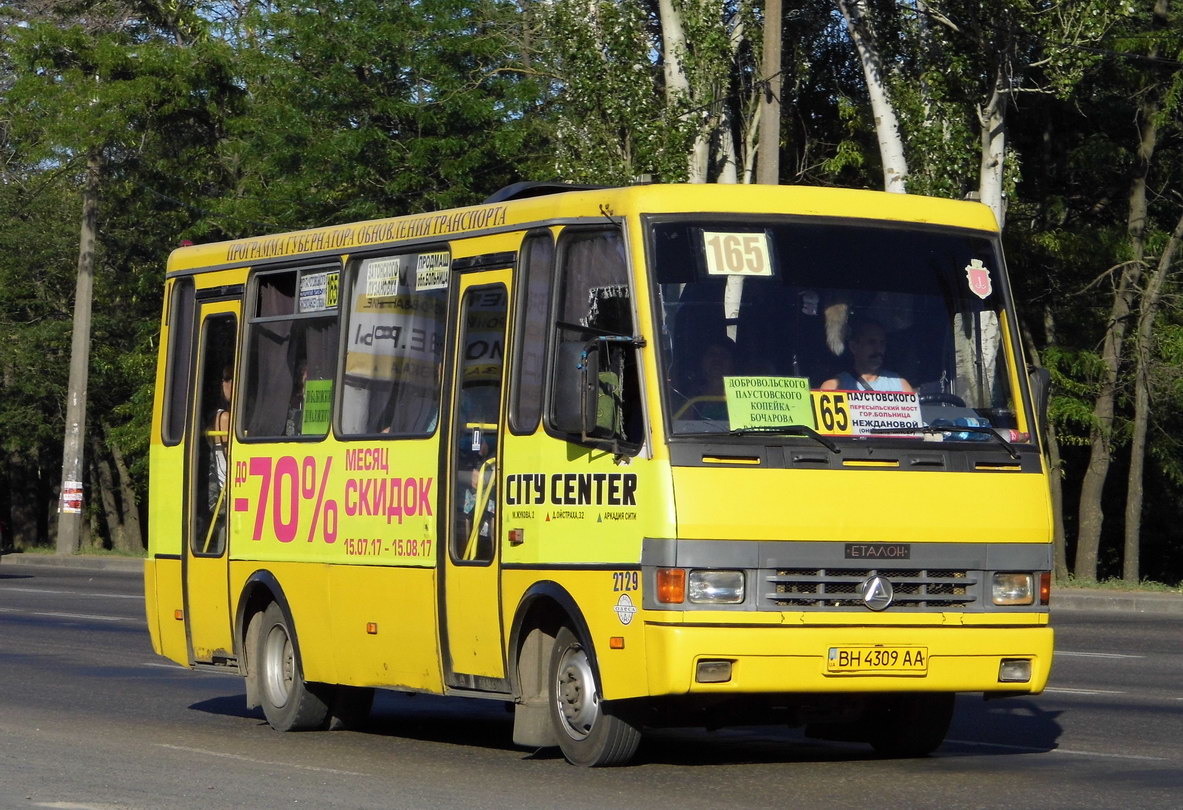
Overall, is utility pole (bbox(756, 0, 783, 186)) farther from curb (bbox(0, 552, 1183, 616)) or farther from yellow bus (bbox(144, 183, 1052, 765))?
yellow bus (bbox(144, 183, 1052, 765))

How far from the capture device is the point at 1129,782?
9555 millimetres

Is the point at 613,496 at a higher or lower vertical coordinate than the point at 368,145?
lower

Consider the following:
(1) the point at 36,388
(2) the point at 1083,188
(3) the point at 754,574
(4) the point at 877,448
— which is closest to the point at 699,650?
(3) the point at 754,574

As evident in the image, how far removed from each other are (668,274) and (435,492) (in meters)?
2.05

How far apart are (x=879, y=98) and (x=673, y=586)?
19.5 meters

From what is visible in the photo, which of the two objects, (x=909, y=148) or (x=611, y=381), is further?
(x=909, y=148)

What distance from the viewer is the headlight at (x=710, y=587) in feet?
30.1

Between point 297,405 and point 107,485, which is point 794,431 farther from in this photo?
point 107,485

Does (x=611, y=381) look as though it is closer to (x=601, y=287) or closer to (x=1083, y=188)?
(x=601, y=287)

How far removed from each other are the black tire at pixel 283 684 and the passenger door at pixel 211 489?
15.2 inches

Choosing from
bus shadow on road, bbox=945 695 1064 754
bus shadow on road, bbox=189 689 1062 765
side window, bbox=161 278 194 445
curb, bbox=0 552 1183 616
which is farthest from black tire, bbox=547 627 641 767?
curb, bbox=0 552 1183 616

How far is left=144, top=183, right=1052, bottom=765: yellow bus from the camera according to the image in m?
9.27

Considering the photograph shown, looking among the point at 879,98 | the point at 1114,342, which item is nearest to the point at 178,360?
the point at 879,98

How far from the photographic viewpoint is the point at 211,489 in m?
13.3
